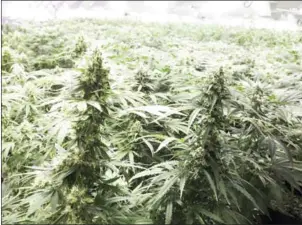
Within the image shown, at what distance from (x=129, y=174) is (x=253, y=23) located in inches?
44.3

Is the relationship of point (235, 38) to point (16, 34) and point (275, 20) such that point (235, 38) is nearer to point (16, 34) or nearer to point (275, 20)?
point (275, 20)

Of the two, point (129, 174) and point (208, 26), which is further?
point (208, 26)

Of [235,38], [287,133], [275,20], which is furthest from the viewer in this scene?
[235,38]

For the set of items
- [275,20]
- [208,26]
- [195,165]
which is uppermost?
[275,20]

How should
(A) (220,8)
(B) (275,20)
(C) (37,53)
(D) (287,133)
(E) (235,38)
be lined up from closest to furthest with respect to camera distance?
(D) (287,133)
(B) (275,20)
(A) (220,8)
(E) (235,38)
(C) (37,53)

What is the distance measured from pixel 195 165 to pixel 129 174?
31 centimetres

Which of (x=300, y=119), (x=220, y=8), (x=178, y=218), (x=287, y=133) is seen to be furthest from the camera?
(x=220, y=8)

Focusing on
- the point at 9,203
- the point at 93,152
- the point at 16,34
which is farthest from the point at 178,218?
the point at 16,34

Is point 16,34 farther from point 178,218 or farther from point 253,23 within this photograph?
point 178,218

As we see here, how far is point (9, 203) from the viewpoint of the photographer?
87cm

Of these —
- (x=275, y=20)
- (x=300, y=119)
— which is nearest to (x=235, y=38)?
(x=275, y=20)

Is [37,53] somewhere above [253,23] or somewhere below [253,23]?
below

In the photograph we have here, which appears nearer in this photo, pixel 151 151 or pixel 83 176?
pixel 83 176

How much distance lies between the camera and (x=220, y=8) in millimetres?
1640
